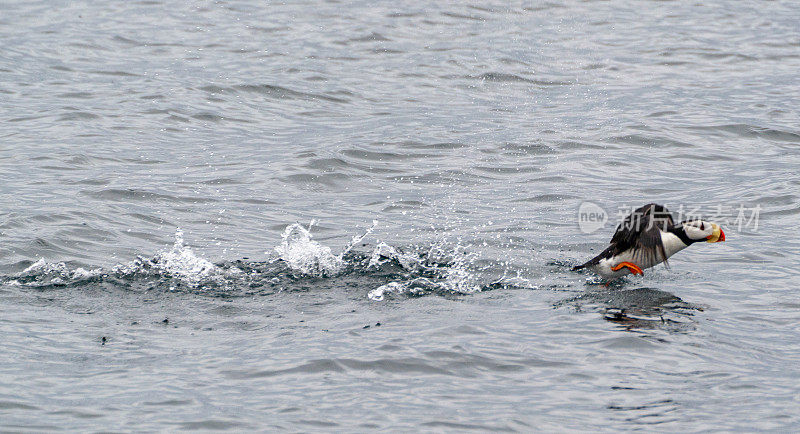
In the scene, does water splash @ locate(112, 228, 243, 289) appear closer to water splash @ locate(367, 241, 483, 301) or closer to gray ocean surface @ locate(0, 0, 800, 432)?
gray ocean surface @ locate(0, 0, 800, 432)

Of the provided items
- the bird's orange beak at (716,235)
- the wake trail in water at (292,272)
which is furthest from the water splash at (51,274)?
the bird's orange beak at (716,235)

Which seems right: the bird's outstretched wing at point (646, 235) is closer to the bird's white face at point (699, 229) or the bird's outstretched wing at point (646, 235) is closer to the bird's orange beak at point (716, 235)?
the bird's white face at point (699, 229)

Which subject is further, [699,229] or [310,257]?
[310,257]

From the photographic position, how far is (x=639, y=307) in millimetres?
8438

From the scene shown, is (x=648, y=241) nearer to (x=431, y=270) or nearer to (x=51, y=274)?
(x=431, y=270)

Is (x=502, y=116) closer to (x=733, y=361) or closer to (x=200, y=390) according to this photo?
(x=733, y=361)

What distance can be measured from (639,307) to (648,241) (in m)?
0.72

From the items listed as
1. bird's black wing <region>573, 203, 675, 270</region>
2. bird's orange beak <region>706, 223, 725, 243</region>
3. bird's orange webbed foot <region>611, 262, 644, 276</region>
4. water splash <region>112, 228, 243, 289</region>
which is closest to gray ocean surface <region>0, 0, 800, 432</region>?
water splash <region>112, 228, 243, 289</region>

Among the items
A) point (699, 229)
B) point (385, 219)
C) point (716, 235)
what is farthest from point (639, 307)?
point (385, 219)

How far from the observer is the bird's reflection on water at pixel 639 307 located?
800 centimetres

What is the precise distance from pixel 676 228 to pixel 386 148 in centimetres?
617

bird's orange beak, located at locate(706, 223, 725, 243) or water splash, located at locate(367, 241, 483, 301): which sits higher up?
bird's orange beak, located at locate(706, 223, 725, 243)

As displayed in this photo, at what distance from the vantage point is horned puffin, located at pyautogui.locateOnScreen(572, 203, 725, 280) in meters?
8.88

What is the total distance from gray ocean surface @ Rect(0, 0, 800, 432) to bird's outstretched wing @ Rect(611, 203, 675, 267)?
1.11 feet
